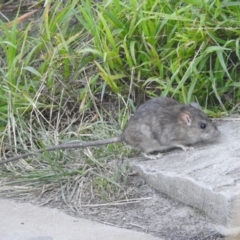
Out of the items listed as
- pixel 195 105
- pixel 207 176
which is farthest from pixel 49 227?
pixel 195 105

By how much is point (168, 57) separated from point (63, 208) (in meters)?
1.47

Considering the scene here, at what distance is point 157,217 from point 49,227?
23.8 inches

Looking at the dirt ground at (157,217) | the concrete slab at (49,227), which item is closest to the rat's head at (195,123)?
the dirt ground at (157,217)

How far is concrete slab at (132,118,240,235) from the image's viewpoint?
4.40 metres

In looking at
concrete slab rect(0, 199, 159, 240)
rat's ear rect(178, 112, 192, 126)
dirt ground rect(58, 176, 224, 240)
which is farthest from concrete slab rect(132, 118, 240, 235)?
concrete slab rect(0, 199, 159, 240)

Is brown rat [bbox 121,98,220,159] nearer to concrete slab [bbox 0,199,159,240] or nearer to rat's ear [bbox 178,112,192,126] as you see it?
rat's ear [bbox 178,112,192,126]

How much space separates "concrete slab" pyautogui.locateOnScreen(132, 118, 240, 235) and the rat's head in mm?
77

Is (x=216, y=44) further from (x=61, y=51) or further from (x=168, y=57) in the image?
(x=61, y=51)

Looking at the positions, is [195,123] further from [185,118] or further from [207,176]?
[207,176]

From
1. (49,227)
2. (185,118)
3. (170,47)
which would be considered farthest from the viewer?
(170,47)

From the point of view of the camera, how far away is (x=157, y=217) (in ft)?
15.5

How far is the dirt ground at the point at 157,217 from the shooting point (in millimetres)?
4496

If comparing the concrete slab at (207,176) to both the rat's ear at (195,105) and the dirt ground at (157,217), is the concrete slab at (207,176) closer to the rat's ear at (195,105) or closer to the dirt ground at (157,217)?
the dirt ground at (157,217)

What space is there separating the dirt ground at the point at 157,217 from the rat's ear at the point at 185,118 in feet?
1.94
